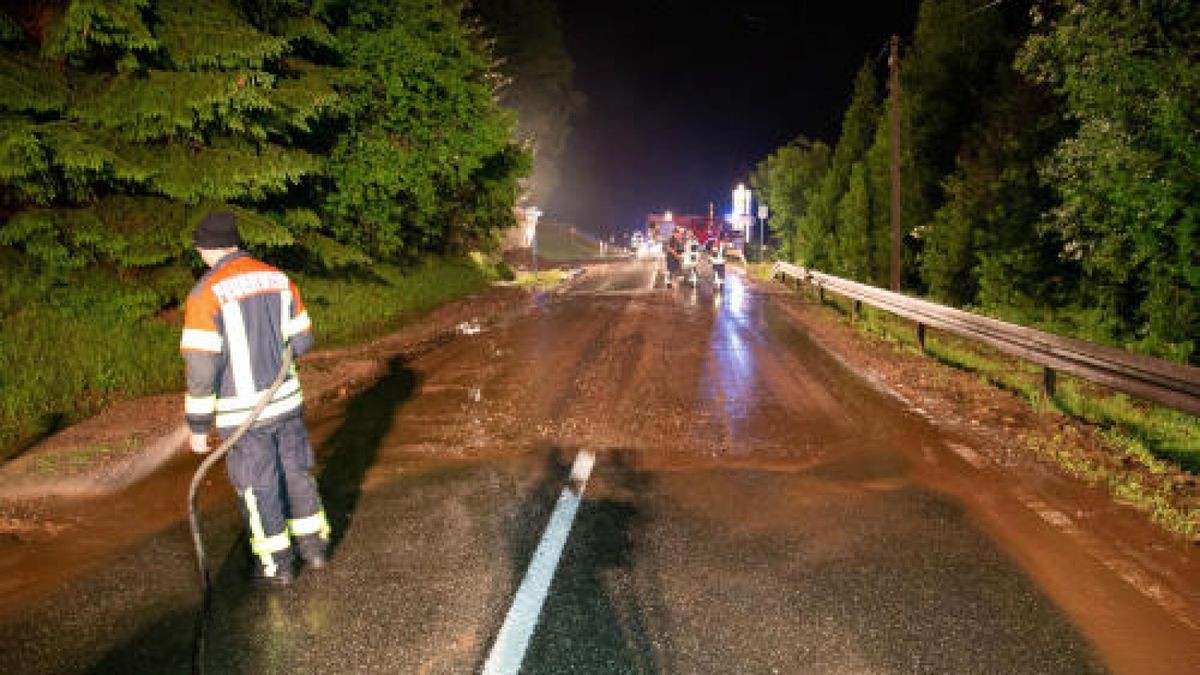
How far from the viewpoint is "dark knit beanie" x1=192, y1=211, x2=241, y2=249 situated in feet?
13.5

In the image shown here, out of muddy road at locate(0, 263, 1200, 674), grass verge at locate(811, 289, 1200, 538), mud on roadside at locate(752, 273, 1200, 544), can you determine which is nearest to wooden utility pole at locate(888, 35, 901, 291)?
grass verge at locate(811, 289, 1200, 538)

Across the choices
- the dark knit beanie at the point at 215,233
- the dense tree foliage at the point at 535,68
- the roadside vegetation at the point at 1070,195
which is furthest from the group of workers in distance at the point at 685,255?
the dark knit beanie at the point at 215,233

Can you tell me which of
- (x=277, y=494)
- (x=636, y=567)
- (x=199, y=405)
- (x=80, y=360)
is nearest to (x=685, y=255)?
(x=80, y=360)

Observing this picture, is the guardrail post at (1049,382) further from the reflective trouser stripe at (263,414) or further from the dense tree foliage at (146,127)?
the dense tree foliage at (146,127)

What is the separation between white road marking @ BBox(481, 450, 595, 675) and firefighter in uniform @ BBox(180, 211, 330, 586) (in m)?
1.29

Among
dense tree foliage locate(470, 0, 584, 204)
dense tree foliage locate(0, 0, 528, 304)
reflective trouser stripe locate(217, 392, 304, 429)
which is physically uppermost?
dense tree foliage locate(470, 0, 584, 204)

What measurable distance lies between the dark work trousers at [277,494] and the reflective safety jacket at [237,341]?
0.47 ft

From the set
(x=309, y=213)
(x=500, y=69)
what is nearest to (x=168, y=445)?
(x=309, y=213)

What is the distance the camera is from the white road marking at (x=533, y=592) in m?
3.37

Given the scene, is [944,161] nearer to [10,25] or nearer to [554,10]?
[10,25]

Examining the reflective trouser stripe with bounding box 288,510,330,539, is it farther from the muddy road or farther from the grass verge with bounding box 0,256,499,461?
the grass verge with bounding box 0,256,499,461

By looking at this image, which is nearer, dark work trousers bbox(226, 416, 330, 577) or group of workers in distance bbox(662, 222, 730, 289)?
dark work trousers bbox(226, 416, 330, 577)

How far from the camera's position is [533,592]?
4.00 meters

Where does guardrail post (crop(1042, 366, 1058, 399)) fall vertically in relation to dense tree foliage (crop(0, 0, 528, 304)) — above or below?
below
